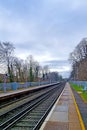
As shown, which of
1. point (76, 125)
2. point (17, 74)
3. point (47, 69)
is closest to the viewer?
point (76, 125)

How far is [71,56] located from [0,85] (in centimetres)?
4837

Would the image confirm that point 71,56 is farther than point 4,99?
Yes

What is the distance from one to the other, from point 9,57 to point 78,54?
24.0 m

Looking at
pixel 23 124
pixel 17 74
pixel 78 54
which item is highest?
pixel 78 54

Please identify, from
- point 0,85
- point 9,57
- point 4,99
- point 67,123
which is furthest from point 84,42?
point 67,123

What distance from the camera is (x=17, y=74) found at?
89625 millimetres

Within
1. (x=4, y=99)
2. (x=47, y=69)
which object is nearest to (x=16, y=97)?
(x=4, y=99)

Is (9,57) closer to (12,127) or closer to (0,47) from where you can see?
(0,47)

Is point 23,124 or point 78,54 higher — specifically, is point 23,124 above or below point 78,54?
below

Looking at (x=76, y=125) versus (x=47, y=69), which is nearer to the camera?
(x=76, y=125)

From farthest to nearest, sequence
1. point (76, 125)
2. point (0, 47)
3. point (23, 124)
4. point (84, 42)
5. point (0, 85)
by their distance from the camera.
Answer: point (84, 42) → point (0, 47) → point (0, 85) → point (23, 124) → point (76, 125)

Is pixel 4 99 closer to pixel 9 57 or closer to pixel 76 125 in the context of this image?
pixel 76 125

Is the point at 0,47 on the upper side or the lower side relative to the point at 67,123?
upper

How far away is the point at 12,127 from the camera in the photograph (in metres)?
12.1
